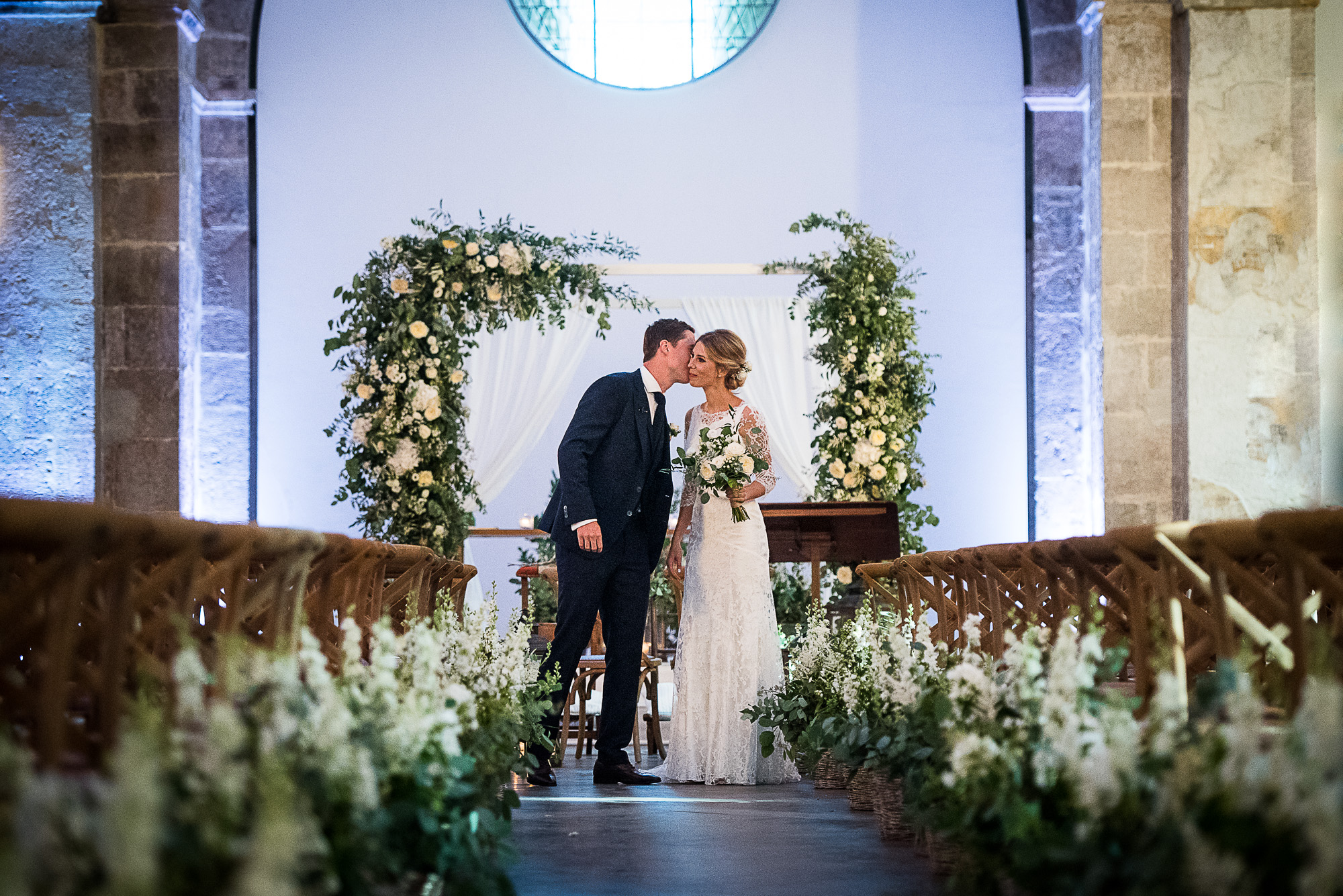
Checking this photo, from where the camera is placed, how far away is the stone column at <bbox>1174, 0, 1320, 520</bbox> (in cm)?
733

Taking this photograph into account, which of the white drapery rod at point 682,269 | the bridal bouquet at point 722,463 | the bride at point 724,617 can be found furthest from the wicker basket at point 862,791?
the white drapery rod at point 682,269

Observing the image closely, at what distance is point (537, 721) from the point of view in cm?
440

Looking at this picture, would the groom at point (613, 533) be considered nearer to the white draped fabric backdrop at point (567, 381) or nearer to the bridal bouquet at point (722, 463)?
the bridal bouquet at point (722, 463)

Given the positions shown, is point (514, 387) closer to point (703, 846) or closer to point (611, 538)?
point (611, 538)

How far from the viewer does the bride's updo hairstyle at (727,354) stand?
5.41 m

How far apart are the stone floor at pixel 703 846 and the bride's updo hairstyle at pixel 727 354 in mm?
1691

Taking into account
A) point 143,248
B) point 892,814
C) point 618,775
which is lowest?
point 618,775

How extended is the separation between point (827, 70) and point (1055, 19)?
182 centimetres

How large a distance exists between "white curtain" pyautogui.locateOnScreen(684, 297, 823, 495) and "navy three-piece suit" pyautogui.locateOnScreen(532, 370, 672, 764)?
184 inches

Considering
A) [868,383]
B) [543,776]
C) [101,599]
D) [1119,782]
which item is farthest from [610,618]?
[1119,782]

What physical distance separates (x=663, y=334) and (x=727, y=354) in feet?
1.09

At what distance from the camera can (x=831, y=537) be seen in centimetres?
627

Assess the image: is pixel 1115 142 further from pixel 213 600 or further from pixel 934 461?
pixel 213 600

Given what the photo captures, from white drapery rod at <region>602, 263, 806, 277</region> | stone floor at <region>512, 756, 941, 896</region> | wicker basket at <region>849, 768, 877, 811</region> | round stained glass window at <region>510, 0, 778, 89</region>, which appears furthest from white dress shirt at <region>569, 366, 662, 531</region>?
round stained glass window at <region>510, 0, 778, 89</region>
